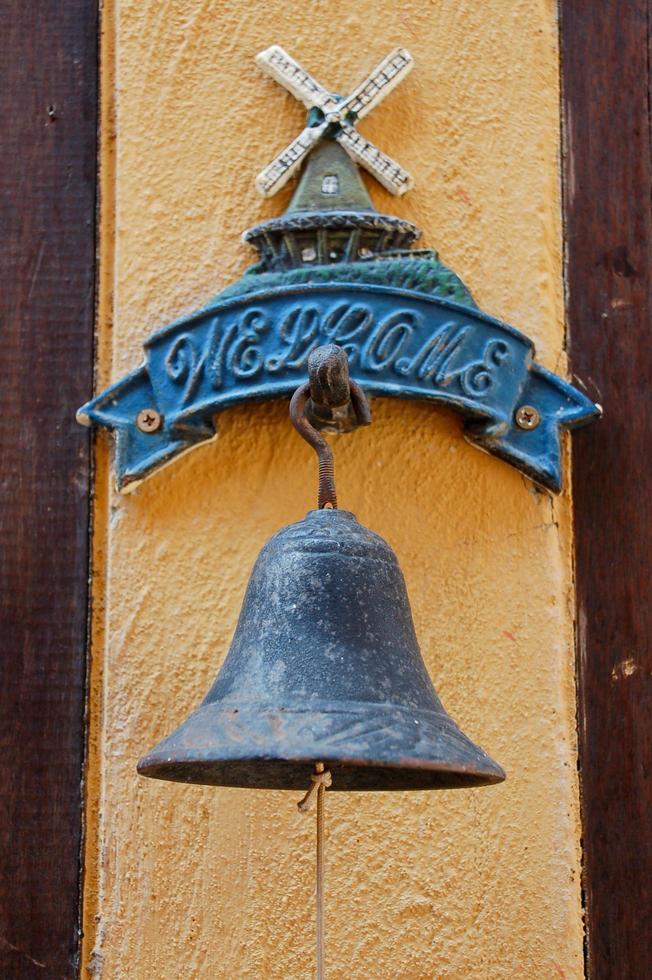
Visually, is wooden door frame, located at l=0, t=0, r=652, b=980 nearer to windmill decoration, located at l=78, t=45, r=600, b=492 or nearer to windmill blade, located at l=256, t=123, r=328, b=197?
windmill decoration, located at l=78, t=45, r=600, b=492

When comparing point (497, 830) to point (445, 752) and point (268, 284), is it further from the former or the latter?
point (268, 284)

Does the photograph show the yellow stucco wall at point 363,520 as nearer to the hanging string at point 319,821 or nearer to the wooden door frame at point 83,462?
the wooden door frame at point 83,462

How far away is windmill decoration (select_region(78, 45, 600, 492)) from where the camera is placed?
1.41 m

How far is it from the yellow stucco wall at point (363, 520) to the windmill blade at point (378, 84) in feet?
0.17

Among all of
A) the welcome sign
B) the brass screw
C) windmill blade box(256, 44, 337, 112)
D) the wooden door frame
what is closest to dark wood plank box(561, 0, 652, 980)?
the wooden door frame

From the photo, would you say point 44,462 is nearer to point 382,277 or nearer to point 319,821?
point 382,277

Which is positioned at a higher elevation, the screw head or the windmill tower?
the windmill tower

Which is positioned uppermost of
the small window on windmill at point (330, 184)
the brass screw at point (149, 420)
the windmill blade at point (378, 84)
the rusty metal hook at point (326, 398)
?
the windmill blade at point (378, 84)

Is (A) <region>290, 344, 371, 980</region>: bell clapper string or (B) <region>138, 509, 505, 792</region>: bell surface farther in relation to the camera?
(A) <region>290, 344, 371, 980</region>: bell clapper string

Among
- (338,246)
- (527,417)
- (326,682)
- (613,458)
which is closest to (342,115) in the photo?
(338,246)

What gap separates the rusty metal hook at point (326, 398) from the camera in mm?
1201

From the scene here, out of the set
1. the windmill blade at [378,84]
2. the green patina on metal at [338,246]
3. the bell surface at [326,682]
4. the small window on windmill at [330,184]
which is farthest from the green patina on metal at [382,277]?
the bell surface at [326,682]

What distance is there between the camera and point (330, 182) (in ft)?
4.89

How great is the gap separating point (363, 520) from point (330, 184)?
404 millimetres
